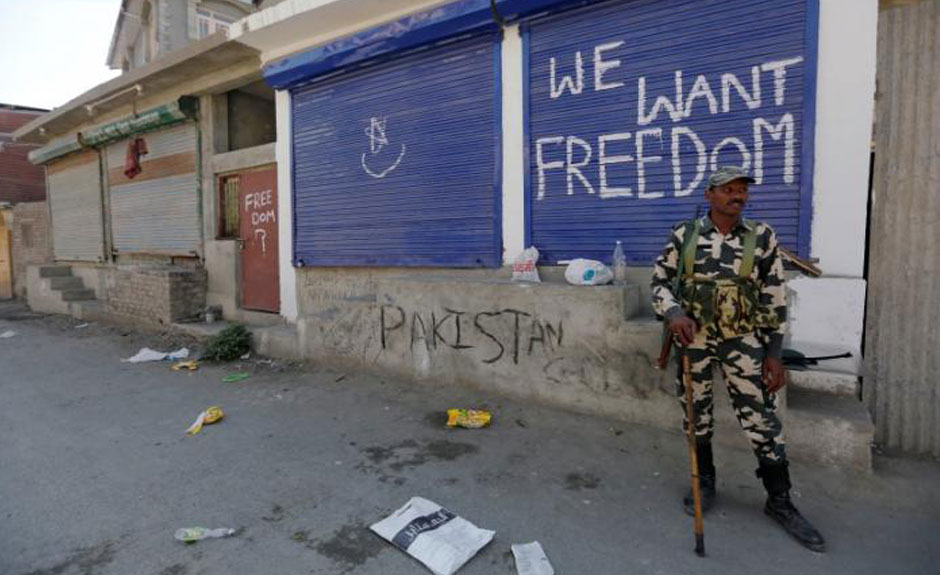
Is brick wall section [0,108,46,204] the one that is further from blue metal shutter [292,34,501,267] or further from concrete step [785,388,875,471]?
concrete step [785,388,875,471]

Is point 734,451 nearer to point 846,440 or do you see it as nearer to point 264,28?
point 846,440

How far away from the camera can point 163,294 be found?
29.0ft

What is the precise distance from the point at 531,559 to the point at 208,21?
64.7 ft

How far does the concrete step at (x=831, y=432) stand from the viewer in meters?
3.35

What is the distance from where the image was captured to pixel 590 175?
488cm

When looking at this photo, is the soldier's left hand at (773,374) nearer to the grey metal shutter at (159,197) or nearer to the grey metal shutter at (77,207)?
the grey metal shutter at (159,197)

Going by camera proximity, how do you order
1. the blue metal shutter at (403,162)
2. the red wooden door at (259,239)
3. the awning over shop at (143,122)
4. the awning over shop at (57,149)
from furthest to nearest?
1. the awning over shop at (57,149)
2. the awning over shop at (143,122)
3. the red wooden door at (259,239)
4. the blue metal shutter at (403,162)

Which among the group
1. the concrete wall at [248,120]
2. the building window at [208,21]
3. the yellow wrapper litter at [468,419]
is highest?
the building window at [208,21]

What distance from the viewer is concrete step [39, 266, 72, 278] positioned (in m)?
12.7

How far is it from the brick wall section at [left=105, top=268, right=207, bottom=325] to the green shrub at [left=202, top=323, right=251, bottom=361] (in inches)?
79.4

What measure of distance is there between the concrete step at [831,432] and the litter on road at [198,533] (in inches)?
144

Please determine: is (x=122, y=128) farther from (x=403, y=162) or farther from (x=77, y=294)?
(x=403, y=162)

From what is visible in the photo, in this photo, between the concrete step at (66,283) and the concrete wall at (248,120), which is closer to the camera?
the concrete wall at (248,120)

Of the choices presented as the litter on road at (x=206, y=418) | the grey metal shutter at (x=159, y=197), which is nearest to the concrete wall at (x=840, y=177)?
the litter on road at (x=206, y=418)
